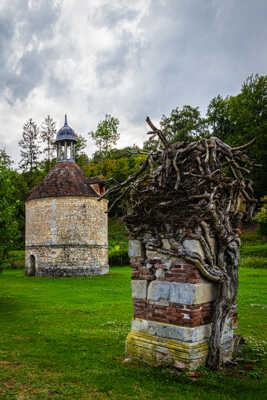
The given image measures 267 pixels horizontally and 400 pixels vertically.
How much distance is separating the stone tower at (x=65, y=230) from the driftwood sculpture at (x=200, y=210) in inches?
683

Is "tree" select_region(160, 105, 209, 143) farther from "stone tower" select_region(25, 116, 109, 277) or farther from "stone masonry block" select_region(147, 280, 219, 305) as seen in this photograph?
"stone masonry block" select_region(147, 280, 219, 305)

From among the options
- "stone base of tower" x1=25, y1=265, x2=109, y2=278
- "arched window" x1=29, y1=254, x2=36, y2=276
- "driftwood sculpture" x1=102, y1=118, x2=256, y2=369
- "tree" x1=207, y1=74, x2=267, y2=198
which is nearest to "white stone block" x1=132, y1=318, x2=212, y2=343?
"driftwood sculpture" x1=102, y1=118, x2=256, y2=369

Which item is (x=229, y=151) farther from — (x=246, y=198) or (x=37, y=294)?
(x=37, y=294)

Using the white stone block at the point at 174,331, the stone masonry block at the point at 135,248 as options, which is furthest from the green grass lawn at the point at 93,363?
the stone masonry block at the point at 135,248

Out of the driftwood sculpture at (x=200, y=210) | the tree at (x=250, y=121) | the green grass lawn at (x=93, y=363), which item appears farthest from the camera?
the tree at (x=250, y=121)

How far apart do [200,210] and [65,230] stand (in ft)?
63.4

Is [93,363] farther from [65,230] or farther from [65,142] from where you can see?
[65,142]

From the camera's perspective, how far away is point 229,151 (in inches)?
231

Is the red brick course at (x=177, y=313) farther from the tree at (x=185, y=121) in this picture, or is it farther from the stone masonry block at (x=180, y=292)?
the tree at (x=185, y=121)

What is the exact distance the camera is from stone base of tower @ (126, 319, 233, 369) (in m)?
5.29

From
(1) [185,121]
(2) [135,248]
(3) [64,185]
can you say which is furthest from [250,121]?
(2) [135,248]

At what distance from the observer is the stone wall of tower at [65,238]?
77.0 feet

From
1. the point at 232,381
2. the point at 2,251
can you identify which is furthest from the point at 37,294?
the point at 232,381

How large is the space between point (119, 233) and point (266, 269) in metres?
22.0
